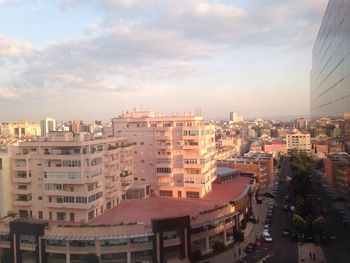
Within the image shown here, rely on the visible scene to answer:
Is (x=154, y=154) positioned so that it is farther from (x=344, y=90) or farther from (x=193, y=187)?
(x=344, y=90)

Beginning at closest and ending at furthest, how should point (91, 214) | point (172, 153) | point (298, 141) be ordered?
point (91, 214), point (172, 153), point (298, 141)

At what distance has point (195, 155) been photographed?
25.9 m

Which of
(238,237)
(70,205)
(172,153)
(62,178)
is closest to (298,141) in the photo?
(172,153)

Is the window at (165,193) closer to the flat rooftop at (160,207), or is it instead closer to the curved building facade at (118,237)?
the flat rooftop at (160,207)

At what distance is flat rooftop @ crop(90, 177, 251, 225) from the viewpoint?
19.9 m

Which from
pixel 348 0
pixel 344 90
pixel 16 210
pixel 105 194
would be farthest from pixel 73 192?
pixel 348 0

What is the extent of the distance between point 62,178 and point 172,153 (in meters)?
8.70

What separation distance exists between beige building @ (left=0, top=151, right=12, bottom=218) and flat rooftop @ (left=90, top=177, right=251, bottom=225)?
192 inches

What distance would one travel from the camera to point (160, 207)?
22.3 meters

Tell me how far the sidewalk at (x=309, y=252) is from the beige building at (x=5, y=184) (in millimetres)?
15200

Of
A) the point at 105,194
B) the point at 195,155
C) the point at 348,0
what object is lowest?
the point at 105,194

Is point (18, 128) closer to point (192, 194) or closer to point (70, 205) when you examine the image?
point (192, 194)

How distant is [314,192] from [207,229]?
1533 cm

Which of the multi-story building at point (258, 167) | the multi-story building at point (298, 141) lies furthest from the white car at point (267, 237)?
the multi-story building at point (298, 141)
